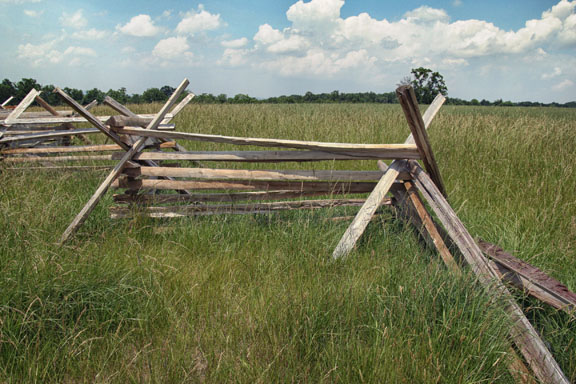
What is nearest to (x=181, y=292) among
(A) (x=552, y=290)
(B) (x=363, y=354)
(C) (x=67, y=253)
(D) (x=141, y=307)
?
(D) (x=141, y=307)

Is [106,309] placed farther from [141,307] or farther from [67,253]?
[67,253]

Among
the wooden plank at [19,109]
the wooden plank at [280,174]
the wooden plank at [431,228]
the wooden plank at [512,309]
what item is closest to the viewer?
the wooden plank at [512,309]

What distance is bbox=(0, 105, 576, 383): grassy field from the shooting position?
1742mm

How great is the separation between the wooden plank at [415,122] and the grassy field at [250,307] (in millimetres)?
737

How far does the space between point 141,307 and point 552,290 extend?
2550 mm

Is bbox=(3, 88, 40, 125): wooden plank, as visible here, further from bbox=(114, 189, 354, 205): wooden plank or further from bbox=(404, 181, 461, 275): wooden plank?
bbox=(404, 181, 461, 275): wooden plank

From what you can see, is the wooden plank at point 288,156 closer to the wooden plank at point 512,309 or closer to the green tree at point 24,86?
the wooden plank at point 512,309

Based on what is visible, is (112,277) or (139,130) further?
(139,130)

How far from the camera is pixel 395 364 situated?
5.54 ft

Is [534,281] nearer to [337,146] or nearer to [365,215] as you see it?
[365,215]

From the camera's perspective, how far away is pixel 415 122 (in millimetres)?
2771

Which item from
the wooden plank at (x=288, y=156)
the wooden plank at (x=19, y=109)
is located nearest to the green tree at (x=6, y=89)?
the wooden plank at (x=19, y=109)

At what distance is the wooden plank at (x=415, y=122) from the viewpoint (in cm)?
265

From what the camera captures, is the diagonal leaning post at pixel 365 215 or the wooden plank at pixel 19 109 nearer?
the diagonal leaning post at pixel 365 215
